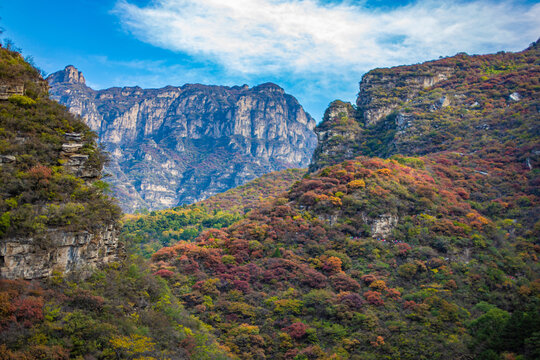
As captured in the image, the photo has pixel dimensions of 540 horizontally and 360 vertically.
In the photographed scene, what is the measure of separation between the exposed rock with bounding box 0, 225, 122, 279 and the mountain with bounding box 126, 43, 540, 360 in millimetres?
14017

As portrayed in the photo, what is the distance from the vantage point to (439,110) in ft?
293

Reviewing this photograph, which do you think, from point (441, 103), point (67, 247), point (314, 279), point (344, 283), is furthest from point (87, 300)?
point (441, 103)

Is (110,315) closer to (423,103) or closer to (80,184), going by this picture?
(80,184)

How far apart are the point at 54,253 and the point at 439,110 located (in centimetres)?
9123

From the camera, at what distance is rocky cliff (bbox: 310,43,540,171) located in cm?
7169

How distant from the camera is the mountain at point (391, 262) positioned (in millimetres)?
29391

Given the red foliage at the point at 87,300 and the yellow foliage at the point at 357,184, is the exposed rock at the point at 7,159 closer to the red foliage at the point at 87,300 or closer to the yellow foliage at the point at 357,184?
the red foliage at the point at 87,300

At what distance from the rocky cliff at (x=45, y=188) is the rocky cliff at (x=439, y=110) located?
62.5 metres

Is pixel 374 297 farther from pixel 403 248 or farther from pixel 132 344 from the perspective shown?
pixel 132 344

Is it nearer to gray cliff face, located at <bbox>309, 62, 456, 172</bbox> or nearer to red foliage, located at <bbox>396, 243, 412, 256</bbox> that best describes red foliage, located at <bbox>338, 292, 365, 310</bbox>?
red foliage, located at <bbox>396, 243, 412, 256</bbox>

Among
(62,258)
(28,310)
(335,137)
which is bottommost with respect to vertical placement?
(28,310)

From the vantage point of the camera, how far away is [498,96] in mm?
84250

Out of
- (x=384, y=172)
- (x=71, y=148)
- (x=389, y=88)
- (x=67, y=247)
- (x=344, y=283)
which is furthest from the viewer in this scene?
(x=389, y=88)

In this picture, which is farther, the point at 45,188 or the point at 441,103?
the point at 441,103
